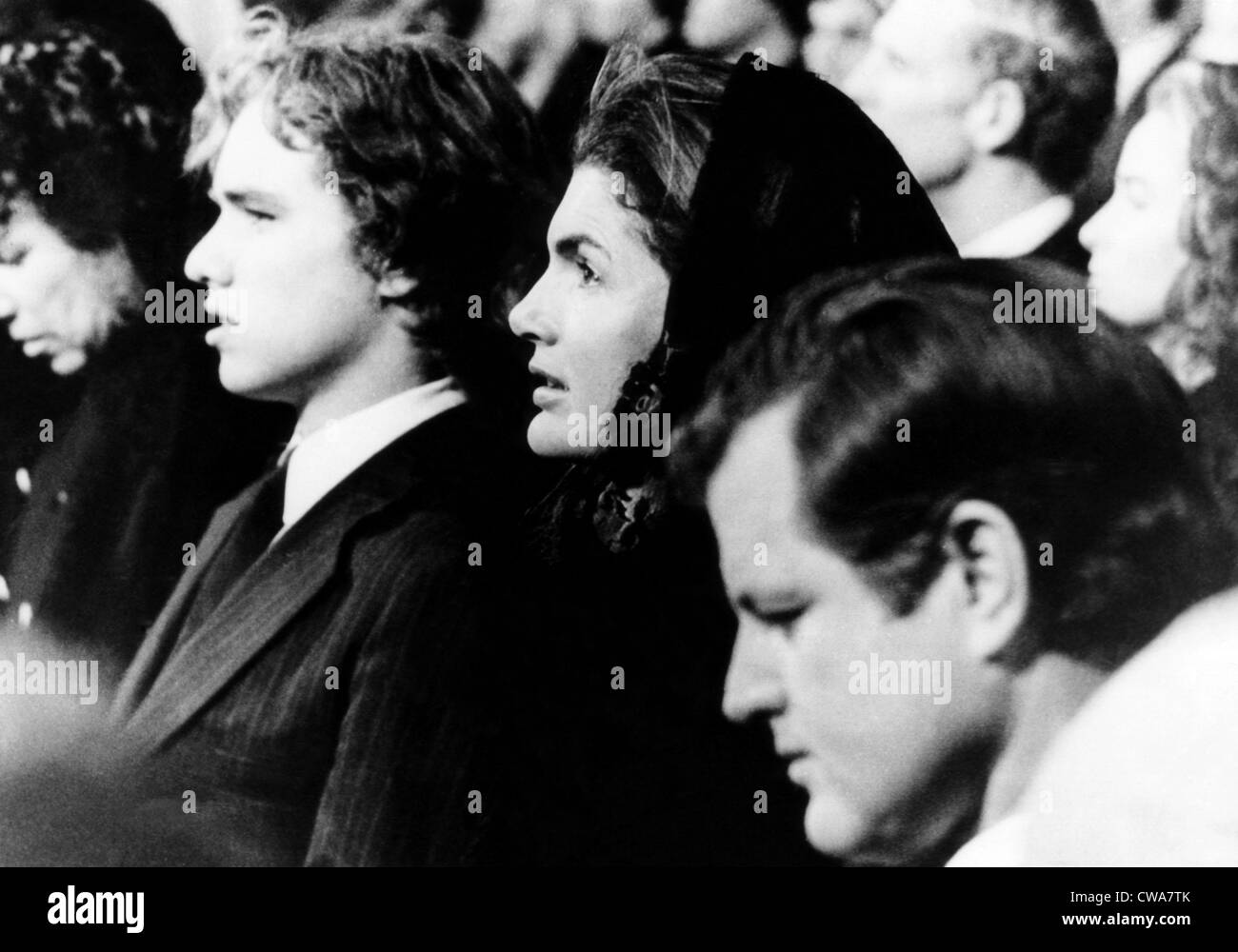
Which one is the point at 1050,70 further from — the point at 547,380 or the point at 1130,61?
the point at 547,380

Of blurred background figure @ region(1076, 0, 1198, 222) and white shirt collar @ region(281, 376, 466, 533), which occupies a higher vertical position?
blurred background figure @ region(1076, 0, 1198, 222)

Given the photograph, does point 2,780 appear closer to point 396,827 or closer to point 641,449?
point 396,827

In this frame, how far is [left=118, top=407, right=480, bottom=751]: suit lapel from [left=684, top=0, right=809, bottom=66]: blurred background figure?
912 millimetres

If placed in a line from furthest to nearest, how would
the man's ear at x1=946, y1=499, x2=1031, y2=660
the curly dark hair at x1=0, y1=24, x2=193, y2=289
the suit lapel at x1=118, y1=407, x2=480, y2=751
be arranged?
the curly dark hair at x1=0, y1=24, x2=193, y2=289, the suit lapel at x1=118, y1=407, x2=480, y2=751, the man's ear at x1=946, y1=499, x2=1031, y2=660

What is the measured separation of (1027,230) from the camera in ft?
11.1

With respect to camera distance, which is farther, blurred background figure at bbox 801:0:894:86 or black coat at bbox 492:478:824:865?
blurred background figure at bbox 801:0:894:86

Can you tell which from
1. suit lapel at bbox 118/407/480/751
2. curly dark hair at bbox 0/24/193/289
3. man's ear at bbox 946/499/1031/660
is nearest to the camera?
man's ear at bbox 946/499/1031/660

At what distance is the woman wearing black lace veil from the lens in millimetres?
3291

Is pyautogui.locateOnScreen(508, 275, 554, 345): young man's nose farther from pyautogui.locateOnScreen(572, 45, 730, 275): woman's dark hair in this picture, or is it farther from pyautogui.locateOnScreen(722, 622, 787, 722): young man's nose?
pyautogui.locateOnScreen(722, 622, 787, 722): young man's nose

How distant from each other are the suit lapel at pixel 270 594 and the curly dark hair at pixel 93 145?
1.99 ft

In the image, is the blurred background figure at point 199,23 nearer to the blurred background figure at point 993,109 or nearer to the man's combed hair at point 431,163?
the man's combed hair at point 431,163

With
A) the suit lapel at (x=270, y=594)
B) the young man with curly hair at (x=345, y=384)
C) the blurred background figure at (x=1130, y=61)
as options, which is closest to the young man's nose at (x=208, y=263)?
the young man with curly hair at (x=345, y=384)

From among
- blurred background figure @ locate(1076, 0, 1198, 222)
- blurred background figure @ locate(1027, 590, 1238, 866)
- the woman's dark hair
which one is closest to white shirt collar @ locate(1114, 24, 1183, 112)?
blurred background figure @ locate(1076, 0, 1198, 222)
